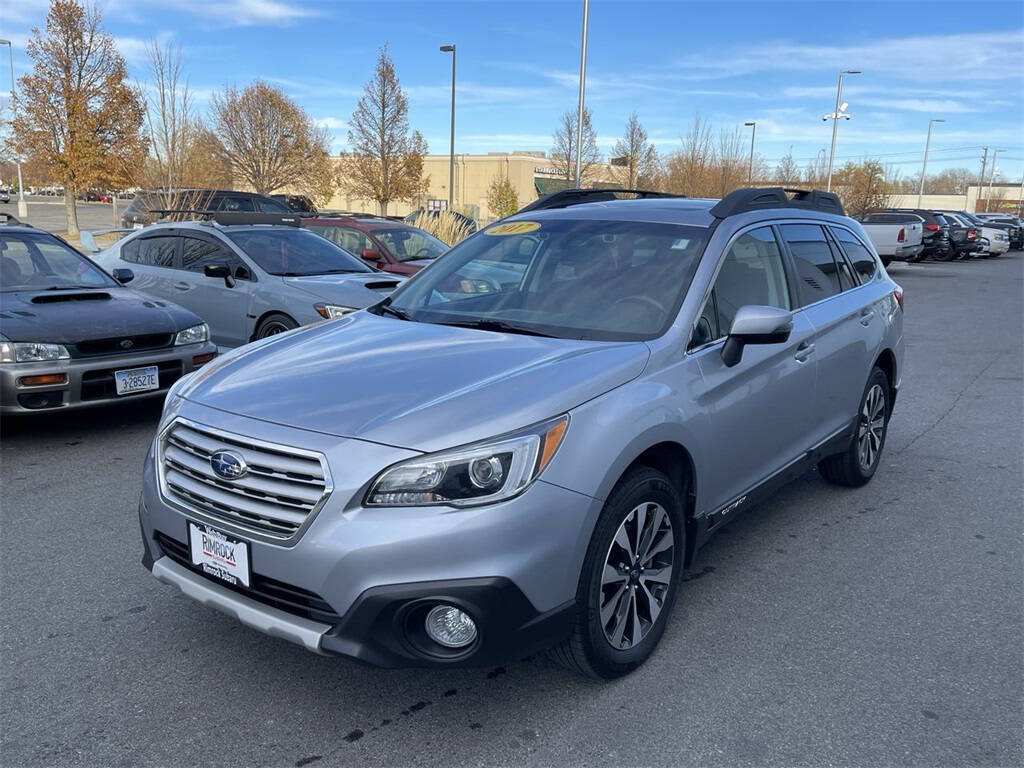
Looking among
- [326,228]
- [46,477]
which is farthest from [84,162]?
[46,477]

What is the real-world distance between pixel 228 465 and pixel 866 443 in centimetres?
412

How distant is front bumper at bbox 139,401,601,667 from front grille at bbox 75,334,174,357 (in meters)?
3.88

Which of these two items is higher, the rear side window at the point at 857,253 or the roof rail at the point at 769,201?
the roof rail at the point at 769,201

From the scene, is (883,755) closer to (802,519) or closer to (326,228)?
(802,519)

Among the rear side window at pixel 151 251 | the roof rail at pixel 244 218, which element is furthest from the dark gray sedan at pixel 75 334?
the roof rail at pixel 244 218

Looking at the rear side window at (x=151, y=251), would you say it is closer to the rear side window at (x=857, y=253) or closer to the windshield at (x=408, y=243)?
the windshield at (x=408, y=243)

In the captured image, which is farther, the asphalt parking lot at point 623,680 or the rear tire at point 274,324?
the rear tire at point 274,324

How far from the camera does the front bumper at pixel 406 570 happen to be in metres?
2.49

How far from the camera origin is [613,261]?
12.6 feet

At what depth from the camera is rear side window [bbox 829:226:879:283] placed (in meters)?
5.14

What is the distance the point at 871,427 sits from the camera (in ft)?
17.5

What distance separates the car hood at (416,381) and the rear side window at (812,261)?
1.65 metres

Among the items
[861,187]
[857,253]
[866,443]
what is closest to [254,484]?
[866,443]

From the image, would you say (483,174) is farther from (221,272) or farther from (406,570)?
(406,570)
